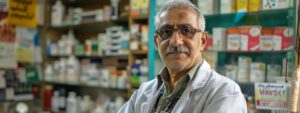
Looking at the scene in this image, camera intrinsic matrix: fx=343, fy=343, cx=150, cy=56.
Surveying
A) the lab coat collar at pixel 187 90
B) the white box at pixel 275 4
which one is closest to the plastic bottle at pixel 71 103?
the white box at pixel 275 4

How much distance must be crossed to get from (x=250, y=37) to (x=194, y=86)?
1.21 meters

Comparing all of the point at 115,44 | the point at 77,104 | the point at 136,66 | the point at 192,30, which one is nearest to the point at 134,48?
the point at 136,66

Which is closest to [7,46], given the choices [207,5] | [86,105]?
[86,105]

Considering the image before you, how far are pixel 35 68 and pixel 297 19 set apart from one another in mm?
3322

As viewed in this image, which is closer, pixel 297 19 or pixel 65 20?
pixel 297 19

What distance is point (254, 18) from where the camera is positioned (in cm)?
239

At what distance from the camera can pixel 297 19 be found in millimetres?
1848

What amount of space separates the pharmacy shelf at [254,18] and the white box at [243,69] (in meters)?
0.26

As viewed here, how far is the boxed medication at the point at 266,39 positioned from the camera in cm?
226

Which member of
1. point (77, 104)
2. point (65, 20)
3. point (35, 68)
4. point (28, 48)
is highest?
point (65, 20)

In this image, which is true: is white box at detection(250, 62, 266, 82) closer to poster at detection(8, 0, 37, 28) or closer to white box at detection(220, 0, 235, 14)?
white box at detection(220, 0, 235, 14)

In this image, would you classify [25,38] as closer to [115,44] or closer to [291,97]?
[115,44]

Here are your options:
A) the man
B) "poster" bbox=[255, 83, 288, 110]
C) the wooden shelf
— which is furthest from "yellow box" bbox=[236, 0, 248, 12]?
the man

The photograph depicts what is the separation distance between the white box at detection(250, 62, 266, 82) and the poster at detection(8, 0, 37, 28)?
274 centimetres
